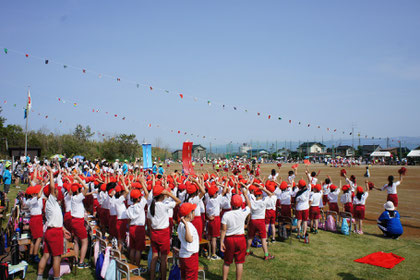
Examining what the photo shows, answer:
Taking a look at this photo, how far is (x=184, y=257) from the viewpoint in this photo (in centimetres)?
491

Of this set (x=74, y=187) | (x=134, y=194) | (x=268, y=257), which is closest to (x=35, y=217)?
(x=74, y=187)

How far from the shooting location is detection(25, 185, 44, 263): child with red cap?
6693 mm

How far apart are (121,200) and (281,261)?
14.3ft

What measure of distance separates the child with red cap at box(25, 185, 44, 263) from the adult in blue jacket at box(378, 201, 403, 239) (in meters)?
10.3

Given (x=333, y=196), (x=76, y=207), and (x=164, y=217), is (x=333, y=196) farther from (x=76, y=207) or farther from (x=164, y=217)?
(x=76, y=207)

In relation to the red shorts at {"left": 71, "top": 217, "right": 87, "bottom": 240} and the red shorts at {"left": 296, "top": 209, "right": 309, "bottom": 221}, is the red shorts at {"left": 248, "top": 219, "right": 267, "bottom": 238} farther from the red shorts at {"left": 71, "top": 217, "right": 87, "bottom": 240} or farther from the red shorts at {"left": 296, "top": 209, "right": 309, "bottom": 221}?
the red shorts at {"left": 71, "top": 217, "right": 87, "bottom": 240}

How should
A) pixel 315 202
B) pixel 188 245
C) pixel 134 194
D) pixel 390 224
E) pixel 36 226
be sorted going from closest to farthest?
1. pixel 188 245
2. pixel 134 194
3. pixel 36 226
4. pixel 390 224
5. pixel 315 202

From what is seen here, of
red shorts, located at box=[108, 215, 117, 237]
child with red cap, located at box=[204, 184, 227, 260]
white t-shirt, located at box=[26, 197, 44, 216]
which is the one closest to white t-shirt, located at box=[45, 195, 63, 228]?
white t-shirt, located at box=[26, 197, 44, 216]

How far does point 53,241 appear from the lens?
5.79m

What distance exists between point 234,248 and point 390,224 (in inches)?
267

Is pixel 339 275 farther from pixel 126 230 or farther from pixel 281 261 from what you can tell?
pixel 126 230

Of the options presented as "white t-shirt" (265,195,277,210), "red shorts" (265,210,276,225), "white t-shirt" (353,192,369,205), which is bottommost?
"red shorts" (265,210,276,225)

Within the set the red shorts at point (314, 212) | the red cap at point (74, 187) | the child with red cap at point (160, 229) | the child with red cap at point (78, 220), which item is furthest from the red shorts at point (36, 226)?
the red shorts at point (314, 212)

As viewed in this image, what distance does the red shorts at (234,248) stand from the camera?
18.9 feet
